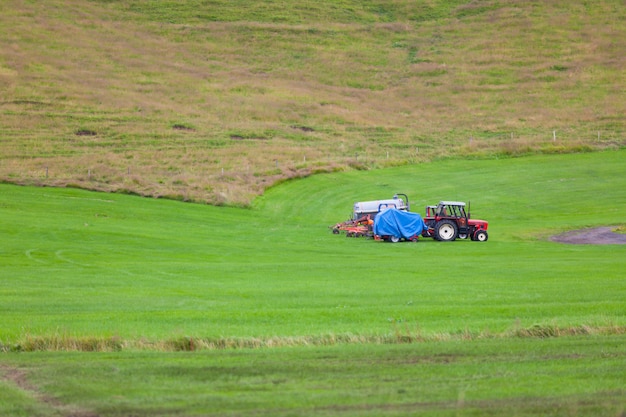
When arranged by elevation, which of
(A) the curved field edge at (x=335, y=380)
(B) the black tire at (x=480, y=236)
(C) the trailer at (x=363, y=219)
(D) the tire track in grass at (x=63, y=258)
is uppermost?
(A) the curved field edge at (x=335, y=380)

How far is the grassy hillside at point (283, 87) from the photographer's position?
77.3 m

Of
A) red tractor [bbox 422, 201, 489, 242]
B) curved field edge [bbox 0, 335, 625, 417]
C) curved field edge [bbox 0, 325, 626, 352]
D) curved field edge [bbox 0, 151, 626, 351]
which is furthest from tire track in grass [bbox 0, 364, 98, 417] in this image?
red tractor [bbox 422, 201, 489, 242]

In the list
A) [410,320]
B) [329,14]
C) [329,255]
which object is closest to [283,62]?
[329,14]

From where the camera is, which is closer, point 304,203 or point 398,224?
point 398,224

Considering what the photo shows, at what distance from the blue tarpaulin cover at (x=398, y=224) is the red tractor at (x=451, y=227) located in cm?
84

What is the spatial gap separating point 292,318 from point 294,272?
11.7 m

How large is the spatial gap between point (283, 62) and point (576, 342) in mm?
106900

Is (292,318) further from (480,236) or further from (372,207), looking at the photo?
(372,207)

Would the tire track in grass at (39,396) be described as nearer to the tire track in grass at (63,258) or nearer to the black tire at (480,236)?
the tire track in grass at (63,258)

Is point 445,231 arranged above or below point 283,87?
below

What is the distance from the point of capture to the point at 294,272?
3400cm

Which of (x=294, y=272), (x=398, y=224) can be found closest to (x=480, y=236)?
(x=398, y=224)

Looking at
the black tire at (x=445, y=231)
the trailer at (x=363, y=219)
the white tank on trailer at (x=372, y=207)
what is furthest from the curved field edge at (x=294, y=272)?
the white tank on trailer at (x=372, y=207)

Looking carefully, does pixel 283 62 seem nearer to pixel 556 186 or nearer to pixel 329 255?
pixel 556 186
